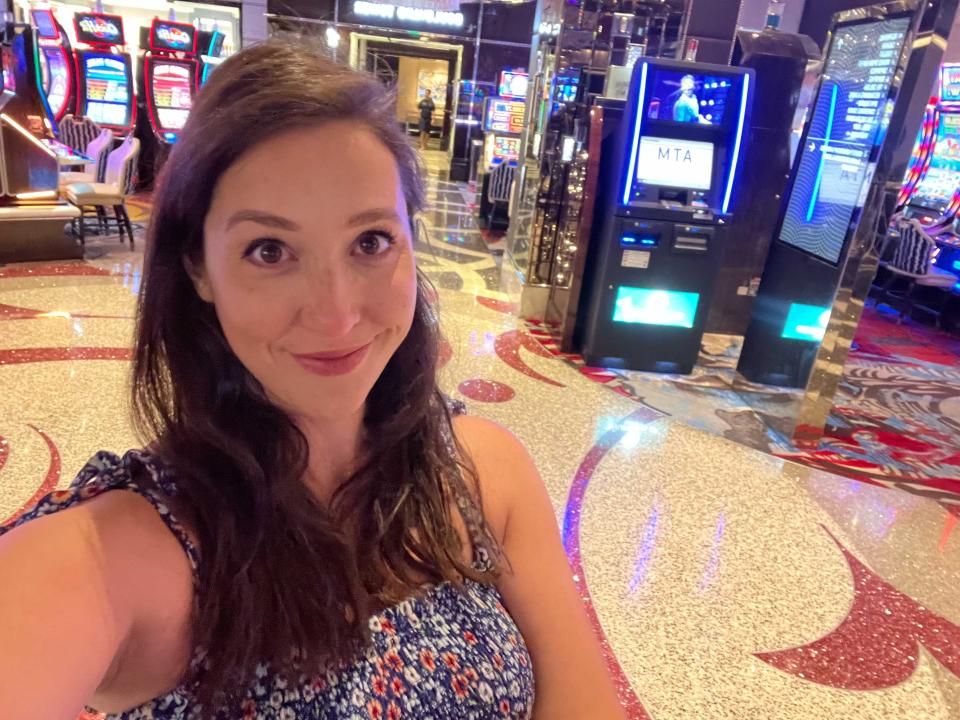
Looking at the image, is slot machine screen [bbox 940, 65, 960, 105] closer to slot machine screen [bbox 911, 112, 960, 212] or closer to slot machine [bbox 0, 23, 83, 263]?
slot machine screen [bbox 911, 112, 960, 212]

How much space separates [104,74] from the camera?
310 inches

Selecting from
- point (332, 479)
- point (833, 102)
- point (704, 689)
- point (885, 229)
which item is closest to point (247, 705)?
point (332, 479)

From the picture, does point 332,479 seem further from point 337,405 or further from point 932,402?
point 932,402

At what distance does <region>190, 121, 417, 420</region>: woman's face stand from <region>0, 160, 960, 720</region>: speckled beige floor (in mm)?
1363

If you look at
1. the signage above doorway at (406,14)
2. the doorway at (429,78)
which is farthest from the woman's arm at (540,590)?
the doorway at (429,78)

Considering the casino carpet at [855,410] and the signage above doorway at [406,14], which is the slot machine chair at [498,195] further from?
the signage above doorway at [406,14]

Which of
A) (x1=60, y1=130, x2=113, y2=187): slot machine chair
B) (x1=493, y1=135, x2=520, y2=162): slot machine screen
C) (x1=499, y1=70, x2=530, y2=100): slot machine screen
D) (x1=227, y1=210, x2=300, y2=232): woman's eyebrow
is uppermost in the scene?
(x1=499, y1=70, x2=530, y2=100): slot machine screen

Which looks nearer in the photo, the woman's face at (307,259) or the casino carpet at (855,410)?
the woman's face at (307,259)

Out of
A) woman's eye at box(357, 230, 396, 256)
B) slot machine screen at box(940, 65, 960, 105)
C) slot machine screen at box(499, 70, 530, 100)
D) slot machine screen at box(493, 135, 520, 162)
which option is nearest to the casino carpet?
slot machine screen at box(940, 65, 960, 105)

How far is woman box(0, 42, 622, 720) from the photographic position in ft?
2.11

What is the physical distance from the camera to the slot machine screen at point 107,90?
784cm

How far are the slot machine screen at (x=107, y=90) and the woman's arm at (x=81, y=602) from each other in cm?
882

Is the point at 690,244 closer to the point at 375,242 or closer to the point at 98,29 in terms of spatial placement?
the point at 375,242

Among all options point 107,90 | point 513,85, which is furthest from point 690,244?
point 107,90
